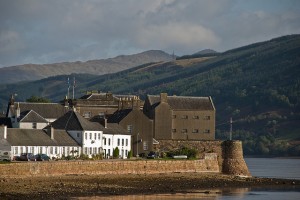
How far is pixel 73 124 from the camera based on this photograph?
10825 cm

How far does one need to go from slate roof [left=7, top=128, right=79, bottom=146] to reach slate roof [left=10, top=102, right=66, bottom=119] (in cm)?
1534

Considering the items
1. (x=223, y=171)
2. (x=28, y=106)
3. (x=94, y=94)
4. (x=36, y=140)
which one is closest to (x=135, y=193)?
(x=36, y=140)

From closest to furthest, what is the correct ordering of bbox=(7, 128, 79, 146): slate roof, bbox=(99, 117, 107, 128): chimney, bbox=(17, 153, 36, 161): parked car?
bbox=(17, 153, 36, 161): parked car
bbox=(7, 128, 79, 146): slate roof
bbox=(99, 117, 107, 128): chimney

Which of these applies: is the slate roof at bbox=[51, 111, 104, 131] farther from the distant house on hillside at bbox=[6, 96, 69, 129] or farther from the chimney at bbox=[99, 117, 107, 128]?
the distant house on hillside at bbox=[6, 96, 69, 129]

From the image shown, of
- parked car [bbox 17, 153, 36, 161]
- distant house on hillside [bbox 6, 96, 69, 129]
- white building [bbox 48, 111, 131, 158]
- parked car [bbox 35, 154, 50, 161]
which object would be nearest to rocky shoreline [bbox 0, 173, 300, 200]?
parked car [bbox 35, 154, 50, 161]

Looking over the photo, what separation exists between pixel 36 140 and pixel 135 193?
57.3ft

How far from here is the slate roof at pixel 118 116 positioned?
118 m

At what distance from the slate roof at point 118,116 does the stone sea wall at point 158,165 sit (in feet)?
18.5

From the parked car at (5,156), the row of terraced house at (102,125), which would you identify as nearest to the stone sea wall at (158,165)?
the row of terraced house at (102,125)

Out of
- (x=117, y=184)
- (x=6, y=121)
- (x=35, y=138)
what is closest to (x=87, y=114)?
(x=6, y=121)

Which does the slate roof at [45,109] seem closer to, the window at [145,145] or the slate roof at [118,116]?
the slate roof at [118,116]

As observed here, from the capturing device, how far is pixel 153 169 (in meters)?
101

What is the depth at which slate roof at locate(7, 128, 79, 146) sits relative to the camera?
326 feet

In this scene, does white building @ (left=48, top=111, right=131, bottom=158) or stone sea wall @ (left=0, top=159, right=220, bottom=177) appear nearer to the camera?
stone sea wall @ (left=0, top=159, right=220, bottom=177)
